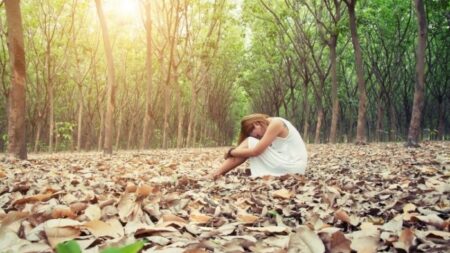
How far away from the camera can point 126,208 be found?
2.37 m

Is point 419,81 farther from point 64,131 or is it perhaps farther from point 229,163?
point 64,131

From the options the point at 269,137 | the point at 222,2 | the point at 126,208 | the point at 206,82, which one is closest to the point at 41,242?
the point at 126,208

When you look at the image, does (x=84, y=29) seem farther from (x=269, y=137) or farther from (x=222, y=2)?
(x=269, y=137)

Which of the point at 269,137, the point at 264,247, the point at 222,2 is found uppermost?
the point at 222,2

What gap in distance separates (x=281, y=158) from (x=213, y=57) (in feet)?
57.4

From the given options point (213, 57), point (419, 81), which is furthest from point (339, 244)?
point (213, 57)

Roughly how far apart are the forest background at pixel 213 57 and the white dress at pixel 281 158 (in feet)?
21.3

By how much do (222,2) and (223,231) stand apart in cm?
1853

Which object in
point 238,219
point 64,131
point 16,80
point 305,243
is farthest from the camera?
point 64,131

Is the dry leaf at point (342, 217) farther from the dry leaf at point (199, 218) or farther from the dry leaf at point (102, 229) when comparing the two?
the dry leaf at point (102, 229)

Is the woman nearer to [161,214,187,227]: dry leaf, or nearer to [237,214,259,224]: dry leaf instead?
[237,214,259,224]: dry leaf

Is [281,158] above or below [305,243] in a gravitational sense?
above

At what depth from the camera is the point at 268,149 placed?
5211 mm

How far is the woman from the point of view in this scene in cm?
510
